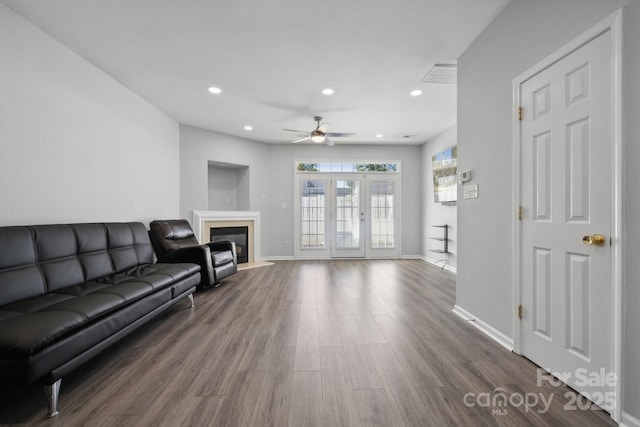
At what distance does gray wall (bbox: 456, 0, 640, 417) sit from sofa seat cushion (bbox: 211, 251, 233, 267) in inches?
122

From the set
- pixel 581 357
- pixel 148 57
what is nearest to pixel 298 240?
pixel 148 57

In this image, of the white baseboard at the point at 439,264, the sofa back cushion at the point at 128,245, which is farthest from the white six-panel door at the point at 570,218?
the sofa back cushion at the point at 128,245

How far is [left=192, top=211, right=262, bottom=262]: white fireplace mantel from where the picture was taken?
491cm

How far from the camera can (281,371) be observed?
175 cm

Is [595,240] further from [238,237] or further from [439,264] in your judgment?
[238,237]

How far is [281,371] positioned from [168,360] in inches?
33.4

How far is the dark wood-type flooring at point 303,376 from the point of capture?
137 centimetres

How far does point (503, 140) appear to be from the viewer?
7.01ft

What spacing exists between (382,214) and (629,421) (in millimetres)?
5181

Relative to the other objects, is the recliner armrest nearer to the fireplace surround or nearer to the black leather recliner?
the black leather recliner

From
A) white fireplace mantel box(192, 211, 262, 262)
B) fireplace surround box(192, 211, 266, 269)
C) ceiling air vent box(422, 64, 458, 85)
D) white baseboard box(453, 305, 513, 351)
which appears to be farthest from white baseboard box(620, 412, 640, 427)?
white fireplace mantel box(192, 211, 262, 262)

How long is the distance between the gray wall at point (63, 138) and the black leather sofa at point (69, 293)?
1.13 ft

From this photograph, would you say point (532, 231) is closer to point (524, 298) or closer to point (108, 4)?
point (524, 298)

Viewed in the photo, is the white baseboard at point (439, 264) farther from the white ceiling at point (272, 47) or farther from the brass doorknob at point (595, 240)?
the brass doorknob at point (595, 240)
